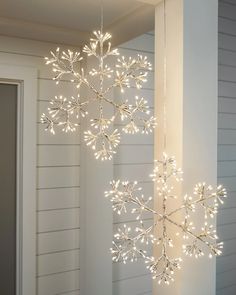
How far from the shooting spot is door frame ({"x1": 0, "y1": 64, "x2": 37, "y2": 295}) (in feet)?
6.80

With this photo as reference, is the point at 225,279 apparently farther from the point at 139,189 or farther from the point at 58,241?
the point at 139,189

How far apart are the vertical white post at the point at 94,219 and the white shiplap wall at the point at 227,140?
1091 millimetres

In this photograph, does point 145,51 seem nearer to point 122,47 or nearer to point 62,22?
point 122,47

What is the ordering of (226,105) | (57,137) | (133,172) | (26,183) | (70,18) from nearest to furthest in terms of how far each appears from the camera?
(70,18) < (26,183) < (57,137) < (133,172) < (226,105)

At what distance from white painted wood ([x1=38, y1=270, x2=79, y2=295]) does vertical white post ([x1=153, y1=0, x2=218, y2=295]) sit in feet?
3.10

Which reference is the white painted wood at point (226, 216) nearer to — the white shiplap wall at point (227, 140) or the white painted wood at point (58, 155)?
the white shiplap wall at point (227, 140)

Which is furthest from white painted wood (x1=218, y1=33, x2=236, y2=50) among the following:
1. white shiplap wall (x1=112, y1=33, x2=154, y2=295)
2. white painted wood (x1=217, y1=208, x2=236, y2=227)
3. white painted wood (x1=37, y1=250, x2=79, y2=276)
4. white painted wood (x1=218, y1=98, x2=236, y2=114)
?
white painted wood (x1=37, y1=250, x2=79, y2=276)

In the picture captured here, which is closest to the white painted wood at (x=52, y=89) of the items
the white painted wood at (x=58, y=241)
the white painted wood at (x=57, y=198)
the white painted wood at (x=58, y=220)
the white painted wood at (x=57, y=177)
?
the white painted wood at (x=57, y=177)

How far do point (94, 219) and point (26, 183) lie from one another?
48 centimetres

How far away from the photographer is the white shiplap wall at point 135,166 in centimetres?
242

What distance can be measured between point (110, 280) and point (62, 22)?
63.1 inches

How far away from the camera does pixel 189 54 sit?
1.38m

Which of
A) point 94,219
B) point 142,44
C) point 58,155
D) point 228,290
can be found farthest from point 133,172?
point 228,290

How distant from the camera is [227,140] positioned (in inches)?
113
